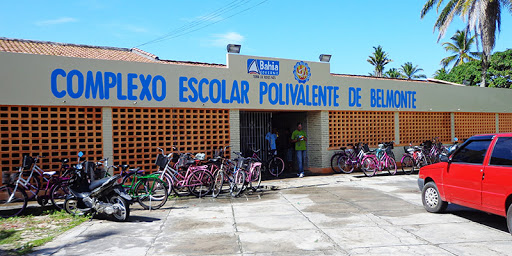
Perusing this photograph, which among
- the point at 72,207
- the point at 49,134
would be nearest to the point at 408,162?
the point at 72,207

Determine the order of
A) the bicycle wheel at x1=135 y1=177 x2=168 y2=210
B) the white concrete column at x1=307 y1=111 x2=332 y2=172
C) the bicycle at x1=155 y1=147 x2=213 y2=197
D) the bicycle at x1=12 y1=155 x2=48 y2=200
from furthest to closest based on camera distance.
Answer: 1. the white concrete column at x1=307 y1=111 x2=332 y2=172
2. the bicycle at x1=155 y1=147 x2=213 y2=197
3. the bicycle at x1=12 y1=155 x2=48 y2=200
4. the bicycle wheel at x1=135 y1=177 x2=168 y2=210

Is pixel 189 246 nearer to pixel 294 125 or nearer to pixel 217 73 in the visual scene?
pixel 217 73

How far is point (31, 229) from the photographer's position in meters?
6.73

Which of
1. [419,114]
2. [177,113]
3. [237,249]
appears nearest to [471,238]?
[237,249]

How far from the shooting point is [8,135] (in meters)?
9.20

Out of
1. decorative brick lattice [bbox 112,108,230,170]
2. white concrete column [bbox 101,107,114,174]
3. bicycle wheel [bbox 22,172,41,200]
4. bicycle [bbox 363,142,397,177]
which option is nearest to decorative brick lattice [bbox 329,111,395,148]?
bicycle [bbox 363,142,397,177]

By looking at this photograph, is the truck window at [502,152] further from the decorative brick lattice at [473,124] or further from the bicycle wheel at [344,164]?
the decorative brick lattice at [473,124]

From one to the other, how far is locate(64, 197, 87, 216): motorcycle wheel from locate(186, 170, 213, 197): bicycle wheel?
2585 millimetres

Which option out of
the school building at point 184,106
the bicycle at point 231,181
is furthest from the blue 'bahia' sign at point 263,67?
the bicycle at point 231,181

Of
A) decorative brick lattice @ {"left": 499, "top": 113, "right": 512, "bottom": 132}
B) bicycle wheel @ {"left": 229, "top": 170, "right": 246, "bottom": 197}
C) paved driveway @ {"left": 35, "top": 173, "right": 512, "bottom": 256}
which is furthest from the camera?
decorative brick lattice @ {"left": 499, "top": 113, "right": 512, "bottom": 132}

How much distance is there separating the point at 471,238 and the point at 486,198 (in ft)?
2.34

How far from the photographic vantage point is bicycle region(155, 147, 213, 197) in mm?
9000

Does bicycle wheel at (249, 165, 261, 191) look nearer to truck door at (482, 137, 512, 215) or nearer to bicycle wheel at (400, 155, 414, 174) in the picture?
truck door at (482, 137, 512, 215)

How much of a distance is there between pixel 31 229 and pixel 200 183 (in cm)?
380
